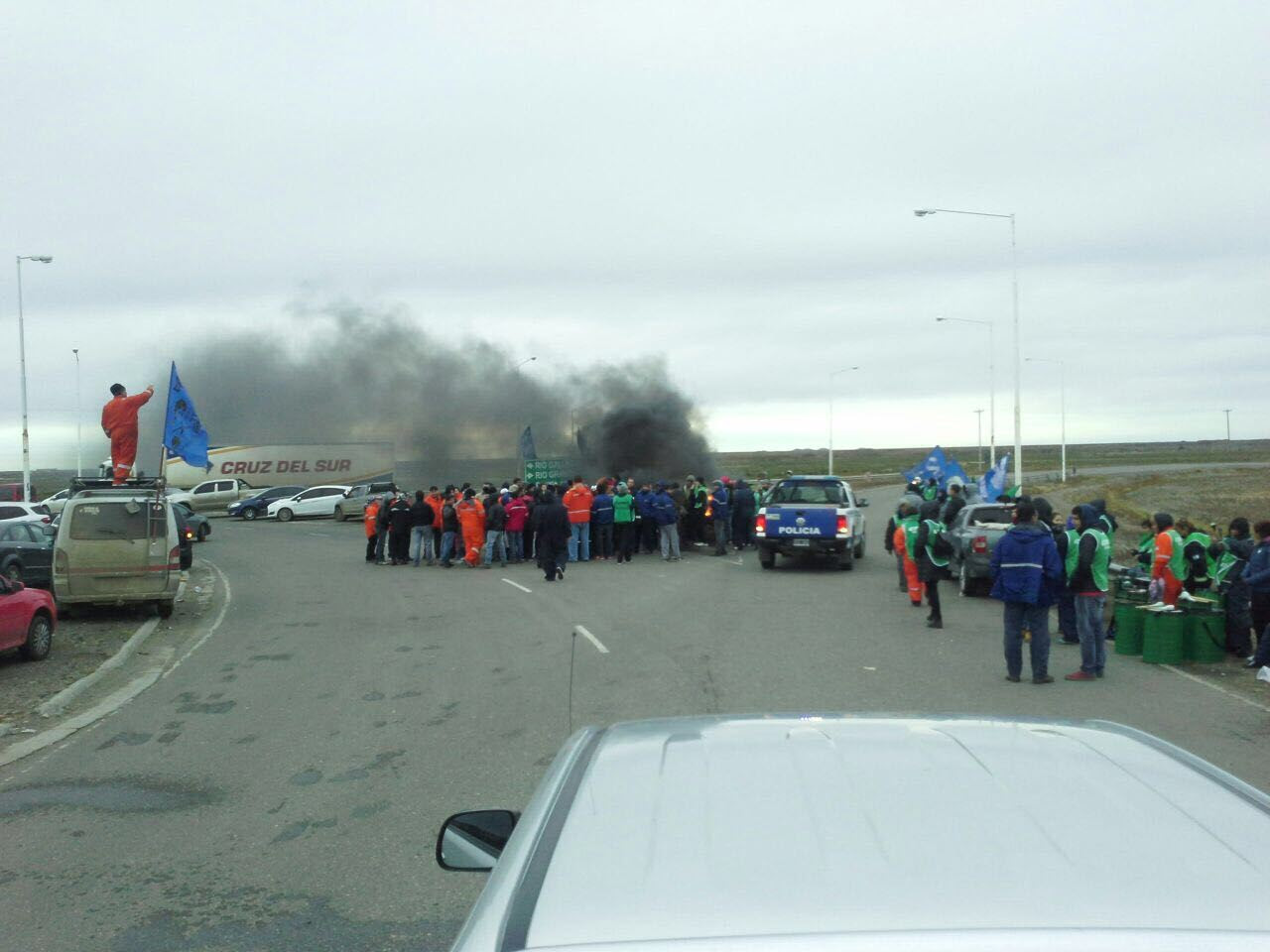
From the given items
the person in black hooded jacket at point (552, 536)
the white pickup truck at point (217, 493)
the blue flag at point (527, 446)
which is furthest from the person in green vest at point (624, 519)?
the white pickup truck at point (217, 493)

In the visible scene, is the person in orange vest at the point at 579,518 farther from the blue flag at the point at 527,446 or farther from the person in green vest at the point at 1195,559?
the blue flag at the point at 527,446

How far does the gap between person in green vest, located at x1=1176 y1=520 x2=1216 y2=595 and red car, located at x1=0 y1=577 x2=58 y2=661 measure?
43.4ft

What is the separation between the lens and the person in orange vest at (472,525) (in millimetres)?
24344

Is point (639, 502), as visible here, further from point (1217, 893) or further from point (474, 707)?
point (1217, 893)

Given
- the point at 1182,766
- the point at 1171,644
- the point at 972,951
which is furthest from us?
the point at 1171,644

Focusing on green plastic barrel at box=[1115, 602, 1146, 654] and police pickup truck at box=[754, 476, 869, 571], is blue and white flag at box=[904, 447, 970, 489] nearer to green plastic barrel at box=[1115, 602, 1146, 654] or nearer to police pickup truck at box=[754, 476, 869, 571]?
police pickup truck at box=[754, 476, 869, 571]

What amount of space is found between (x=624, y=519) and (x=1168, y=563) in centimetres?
1381

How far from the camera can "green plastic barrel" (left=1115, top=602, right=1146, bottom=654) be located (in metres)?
12.7

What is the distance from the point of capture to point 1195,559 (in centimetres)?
1338

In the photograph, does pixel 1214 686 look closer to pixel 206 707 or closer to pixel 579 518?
pixel 206 707

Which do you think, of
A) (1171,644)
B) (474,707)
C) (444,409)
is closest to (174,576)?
(474,707)

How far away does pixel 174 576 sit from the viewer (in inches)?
654

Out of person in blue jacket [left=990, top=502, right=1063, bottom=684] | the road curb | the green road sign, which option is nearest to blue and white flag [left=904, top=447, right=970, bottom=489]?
the green road sign

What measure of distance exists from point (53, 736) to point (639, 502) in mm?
16765
